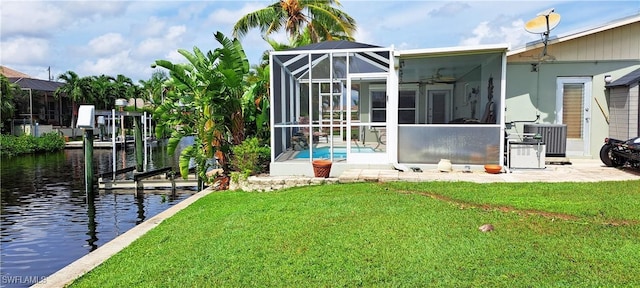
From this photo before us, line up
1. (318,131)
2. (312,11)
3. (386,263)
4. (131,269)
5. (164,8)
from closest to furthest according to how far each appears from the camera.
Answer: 1. (386,263)
2. (131,269)
3. (318,131)
4. (164,8)
5. (312,11)

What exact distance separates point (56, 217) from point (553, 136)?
12708mm

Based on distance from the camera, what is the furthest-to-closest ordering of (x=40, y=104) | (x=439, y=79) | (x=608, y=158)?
(x=40, y=104) < (x=439, y=79) < (x=608, y=158)

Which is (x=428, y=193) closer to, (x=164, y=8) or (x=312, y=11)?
(x=164, y=8)

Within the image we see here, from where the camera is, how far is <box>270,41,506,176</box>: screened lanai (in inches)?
402

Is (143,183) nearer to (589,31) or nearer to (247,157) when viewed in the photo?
(247,157)

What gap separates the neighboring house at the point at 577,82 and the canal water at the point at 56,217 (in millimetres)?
10273

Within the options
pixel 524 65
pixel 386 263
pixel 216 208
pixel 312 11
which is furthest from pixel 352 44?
pixel 312 11

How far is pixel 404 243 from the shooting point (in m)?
5.09

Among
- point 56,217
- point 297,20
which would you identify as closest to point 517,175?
point 56,217

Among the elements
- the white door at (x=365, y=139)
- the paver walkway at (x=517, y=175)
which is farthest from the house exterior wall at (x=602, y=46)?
the white door at (x=365, y=139)

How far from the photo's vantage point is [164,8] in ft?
44.9

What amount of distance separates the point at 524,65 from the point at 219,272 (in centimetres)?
1019

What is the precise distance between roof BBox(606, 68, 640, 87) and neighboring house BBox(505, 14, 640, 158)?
115 millimetres

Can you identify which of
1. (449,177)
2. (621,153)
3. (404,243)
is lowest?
(404,243)
